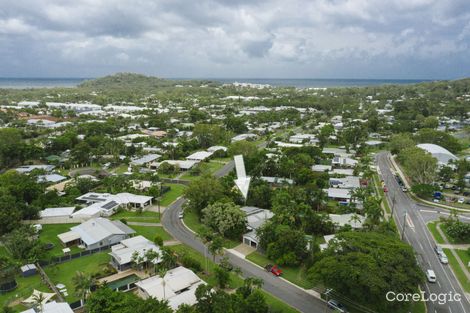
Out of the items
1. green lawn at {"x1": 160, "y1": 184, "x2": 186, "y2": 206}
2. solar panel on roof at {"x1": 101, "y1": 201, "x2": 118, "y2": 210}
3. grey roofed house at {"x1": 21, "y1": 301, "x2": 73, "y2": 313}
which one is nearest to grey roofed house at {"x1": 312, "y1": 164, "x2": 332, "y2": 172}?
green lawn at {"x1": 160, "y1": 184, "x2": 186, "y2": 206}

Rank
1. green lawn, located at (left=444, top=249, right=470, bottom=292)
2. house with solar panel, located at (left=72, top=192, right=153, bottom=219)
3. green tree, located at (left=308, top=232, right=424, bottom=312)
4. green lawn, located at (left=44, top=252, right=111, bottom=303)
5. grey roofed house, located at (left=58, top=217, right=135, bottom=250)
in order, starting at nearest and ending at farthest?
green tree, located at (left=308, top=232, right=424, bottom=312), green lawn, located at (left=444, top=249, right=470, bottom=292), green lawn, located at (left=44, top=252, right=111, bottom=303), grey roofed house, located at (left=58, top=217, right=135, bottom=250), house with solar panel, located at (left=72, top=192, right=153, bottom=219)

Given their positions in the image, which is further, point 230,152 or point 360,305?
point 230,152

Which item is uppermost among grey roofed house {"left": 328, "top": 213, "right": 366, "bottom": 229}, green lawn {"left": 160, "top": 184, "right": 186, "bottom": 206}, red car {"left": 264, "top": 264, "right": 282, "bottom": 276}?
grey roofed house {"left": 328, "top": 213, "right": 366, "bottom": 229}

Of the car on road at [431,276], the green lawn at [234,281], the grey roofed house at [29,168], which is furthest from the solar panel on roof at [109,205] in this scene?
the car on road at [431,276]

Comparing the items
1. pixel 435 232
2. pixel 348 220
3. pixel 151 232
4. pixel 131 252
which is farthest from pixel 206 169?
pixel 435 232

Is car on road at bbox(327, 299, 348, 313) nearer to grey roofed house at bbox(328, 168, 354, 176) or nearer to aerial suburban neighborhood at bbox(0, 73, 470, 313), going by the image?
aerial suburban neighborhood at bbox(0, 73, 470, 313)

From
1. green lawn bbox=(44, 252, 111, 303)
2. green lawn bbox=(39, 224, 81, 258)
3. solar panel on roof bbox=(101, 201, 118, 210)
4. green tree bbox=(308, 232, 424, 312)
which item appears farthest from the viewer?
solar panel on roof bbox=(101, 201, 118, 210)

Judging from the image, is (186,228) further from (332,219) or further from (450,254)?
(450,254)

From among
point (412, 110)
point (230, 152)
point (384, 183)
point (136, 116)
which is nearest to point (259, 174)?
point (230, 152)
